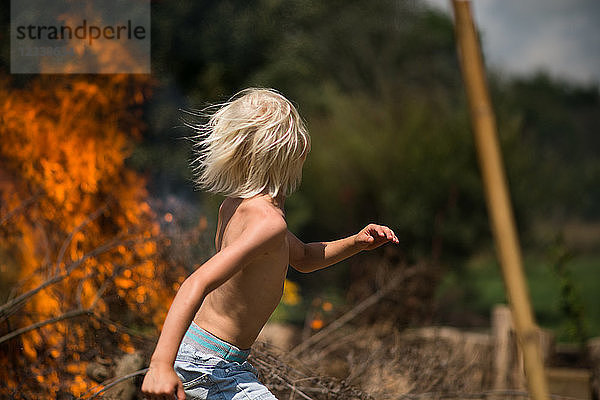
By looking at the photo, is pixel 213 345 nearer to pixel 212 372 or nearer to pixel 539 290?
pixel 212 372

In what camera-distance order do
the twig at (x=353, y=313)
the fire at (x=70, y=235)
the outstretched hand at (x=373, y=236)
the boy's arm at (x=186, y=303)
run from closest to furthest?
the boy's arm at (x=186, y=303)
the outstretched hand at (x=373, y=236)
the fire at (x=70, y=235)
the twig at (x=353, y=313)

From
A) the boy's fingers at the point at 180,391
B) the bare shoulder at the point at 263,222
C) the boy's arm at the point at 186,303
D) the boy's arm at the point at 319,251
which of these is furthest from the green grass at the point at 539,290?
the boy's fingers at the point at 180,391

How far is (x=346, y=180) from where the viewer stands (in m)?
8.86

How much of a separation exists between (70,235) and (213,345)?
1646 mm

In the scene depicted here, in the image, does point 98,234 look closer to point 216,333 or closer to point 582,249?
point 216,333

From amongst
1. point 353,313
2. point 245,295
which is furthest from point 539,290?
point 245,295

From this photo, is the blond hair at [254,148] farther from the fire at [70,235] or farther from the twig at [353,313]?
the twig at [353,313]

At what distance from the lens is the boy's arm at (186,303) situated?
1628 millimetres

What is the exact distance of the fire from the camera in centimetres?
328

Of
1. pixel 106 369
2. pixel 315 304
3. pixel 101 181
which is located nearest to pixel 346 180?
pixel 315 304

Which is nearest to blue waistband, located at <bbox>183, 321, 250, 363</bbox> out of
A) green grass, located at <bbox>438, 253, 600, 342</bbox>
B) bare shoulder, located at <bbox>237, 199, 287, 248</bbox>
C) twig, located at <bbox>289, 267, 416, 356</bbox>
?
bare shoulder, located at <bbox>237, 199, 287, 248</bbox>

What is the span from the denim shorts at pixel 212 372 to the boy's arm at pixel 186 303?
0.36m

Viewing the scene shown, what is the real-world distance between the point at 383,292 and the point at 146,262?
6.77ft

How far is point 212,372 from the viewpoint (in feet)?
6.66
